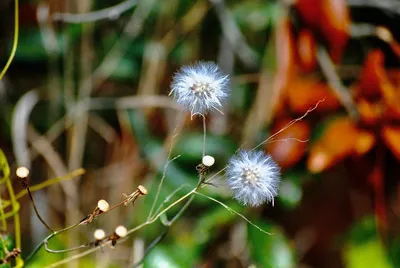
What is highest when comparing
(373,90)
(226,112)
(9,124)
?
(9,124)

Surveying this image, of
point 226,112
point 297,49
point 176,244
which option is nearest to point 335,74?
point 297,49

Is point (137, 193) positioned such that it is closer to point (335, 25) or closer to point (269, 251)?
point (269, 251)

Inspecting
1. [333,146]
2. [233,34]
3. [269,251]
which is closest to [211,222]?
[269,251]

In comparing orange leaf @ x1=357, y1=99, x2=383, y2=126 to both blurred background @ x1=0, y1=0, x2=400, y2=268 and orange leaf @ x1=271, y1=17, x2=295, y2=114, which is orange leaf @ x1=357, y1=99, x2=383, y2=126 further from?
orange leaf @ x1=271, y1=17, x2=295, y2=114

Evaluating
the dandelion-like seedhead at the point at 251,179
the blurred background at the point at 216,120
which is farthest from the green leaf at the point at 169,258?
the dandelion-like seedhead at the point at 251,179

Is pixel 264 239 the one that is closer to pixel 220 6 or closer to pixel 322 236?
pixel 322 236

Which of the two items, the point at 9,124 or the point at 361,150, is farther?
the point at 9,124
